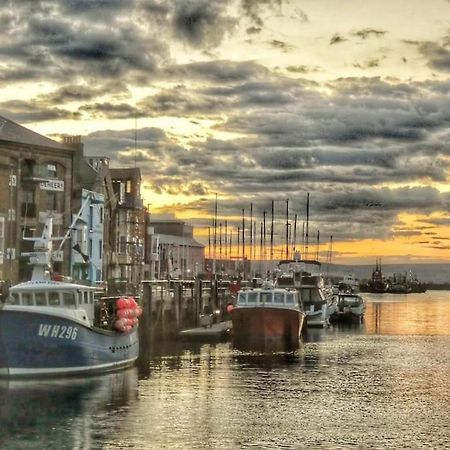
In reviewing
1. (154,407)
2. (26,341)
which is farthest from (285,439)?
(26,341)

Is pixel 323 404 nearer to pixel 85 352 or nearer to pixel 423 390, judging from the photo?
pixel 423 390

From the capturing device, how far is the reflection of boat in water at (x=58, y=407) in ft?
110

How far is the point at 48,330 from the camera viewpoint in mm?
46000

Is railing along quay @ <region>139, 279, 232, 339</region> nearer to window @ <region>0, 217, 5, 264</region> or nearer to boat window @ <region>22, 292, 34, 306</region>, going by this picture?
window @ <region>0, 217, 5, 264</region>

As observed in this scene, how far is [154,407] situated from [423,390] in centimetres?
1759

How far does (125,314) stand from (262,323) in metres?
27.2

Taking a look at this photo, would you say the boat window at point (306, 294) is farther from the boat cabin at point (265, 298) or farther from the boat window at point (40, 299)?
the boat window at point (40, 299)

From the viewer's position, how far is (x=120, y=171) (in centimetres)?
12475

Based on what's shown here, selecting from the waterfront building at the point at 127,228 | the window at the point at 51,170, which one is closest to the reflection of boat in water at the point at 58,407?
the window at the point at 51,170

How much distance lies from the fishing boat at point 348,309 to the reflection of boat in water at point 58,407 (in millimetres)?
86319

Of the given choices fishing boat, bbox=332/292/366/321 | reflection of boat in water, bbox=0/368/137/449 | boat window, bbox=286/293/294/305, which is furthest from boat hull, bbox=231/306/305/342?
fishing boat, bbox=332/292/366/321

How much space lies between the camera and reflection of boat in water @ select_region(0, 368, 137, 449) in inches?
1321

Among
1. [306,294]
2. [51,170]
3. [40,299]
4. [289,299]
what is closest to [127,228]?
[306,294]

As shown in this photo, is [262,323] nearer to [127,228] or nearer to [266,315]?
[266,315]
